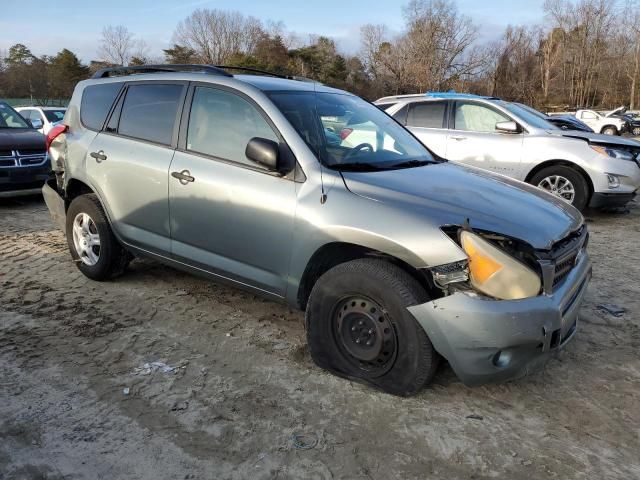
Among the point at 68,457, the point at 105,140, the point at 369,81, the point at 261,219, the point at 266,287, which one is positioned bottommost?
the point at 68,457

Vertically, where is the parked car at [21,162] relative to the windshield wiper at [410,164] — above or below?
below

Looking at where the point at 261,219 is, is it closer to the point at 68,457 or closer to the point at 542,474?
the point at 68,457

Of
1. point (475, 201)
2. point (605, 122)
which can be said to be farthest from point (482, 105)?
point (605, 122)

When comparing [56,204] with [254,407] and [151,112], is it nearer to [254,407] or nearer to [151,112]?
[151,112]

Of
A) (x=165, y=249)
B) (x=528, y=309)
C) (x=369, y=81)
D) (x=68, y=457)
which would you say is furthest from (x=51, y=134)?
(x=369, y=81)

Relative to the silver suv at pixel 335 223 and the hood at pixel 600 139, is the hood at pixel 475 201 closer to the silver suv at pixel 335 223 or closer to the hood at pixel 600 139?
the silver suv at pixel 335 223

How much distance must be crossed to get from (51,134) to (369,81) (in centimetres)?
5052

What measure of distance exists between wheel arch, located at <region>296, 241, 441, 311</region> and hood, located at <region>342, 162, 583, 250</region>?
12.0 inches

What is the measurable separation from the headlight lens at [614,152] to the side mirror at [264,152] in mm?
6100

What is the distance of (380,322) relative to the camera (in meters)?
2.93

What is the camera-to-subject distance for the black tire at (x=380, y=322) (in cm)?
281

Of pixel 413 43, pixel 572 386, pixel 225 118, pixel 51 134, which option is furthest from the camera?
pixel 413 43

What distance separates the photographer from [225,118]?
374 centimetres

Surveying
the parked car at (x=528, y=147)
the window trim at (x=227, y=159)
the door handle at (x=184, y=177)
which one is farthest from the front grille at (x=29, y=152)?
the parked car at (x=528, y=147)
